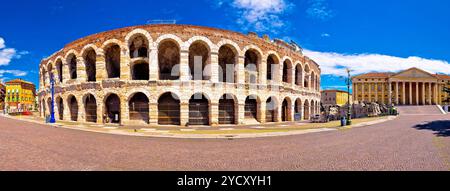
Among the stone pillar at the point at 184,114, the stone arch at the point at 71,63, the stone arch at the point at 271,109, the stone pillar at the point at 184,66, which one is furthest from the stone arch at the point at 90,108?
the stone arch at the point at 271,109

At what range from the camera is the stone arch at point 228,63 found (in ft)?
87.0

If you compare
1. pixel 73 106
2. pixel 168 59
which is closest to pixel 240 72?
pixel 168 59

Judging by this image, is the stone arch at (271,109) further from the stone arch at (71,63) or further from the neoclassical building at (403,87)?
the neoclassical building at (403,87)

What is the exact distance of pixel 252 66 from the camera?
95.4 ft

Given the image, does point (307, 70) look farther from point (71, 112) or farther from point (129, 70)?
point (71, 112)

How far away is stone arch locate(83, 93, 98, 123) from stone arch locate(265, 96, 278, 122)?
23.1 meters

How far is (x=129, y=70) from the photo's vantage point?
80.9 ft

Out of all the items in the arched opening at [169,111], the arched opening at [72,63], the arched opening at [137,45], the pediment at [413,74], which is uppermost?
the pediment at [413,74]

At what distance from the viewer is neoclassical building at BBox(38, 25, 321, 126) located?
23938 millimetres

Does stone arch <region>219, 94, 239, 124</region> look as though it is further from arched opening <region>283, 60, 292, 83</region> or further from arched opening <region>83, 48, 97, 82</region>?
arched opening <region>83, 48, 97, 82</region>

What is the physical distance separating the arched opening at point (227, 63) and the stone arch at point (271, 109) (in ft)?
21.2

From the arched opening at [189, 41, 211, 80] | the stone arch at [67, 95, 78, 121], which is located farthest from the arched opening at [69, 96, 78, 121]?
the arched opening at [189, 41, 211, 80]

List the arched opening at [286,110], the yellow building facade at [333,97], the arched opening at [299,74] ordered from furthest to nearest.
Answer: the yellow building facade at [333,97] → the arched opening at [299,74] → the arched opening at [286,110]
